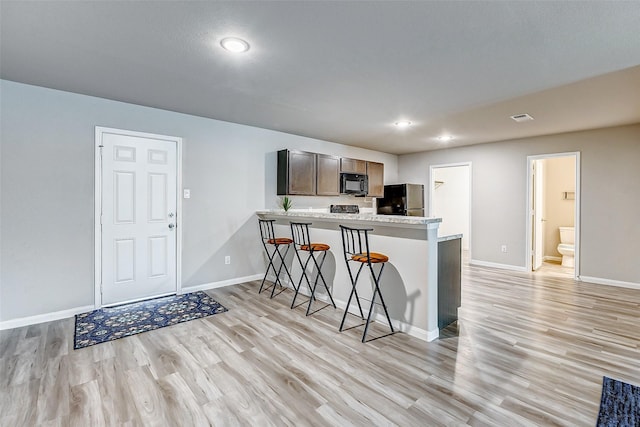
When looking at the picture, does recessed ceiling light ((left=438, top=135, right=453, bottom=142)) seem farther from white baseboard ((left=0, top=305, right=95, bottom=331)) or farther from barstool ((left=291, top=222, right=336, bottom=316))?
white baseboard ((left=0, top=305, right=95, bottom=331))

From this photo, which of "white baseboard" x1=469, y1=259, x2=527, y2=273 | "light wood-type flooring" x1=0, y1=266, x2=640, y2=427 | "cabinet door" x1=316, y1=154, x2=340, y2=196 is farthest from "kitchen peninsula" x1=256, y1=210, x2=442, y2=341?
"white baseboard" x1=469, y1=259, x2=527, y2=273

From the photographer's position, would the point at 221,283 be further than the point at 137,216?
Yes

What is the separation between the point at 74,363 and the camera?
2.37 meters

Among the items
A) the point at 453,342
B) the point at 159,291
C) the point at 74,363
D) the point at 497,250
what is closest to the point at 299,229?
the point at 159,291

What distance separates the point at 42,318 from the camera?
3.16m

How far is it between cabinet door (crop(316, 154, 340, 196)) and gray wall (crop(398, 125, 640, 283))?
2834mm

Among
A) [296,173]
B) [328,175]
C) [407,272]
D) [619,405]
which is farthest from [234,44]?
[619,405]

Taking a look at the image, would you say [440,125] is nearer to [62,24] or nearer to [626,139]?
[626,139]

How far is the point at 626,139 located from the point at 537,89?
9.09 ft

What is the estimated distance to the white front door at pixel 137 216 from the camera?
3.55m

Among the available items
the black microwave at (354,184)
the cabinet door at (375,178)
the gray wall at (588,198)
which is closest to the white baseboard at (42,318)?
the black microwave at (354,184)

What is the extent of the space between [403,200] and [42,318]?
19.5 feet

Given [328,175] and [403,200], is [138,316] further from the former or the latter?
[403,200]

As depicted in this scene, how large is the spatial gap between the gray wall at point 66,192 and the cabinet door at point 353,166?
220cm
